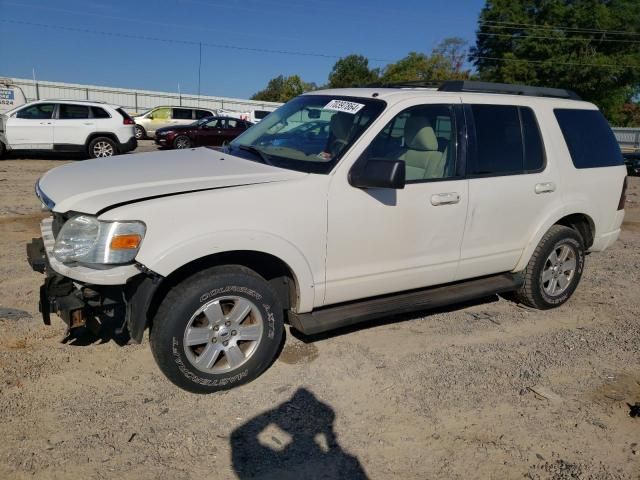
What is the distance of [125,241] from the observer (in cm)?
295

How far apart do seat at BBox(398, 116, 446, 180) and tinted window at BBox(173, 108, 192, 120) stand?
77.5 feet

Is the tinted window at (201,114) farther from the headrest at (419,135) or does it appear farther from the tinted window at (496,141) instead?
the headrest at (419,135)

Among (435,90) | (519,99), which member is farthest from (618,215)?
(435,90)

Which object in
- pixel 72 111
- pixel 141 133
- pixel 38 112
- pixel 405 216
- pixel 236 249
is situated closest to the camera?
pixel 236 249

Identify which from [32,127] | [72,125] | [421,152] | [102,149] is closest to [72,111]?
[72,125]

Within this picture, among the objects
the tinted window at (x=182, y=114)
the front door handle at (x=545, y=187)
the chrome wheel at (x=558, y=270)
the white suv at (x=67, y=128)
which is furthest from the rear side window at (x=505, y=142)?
the tinted window at (x=182, y=114)

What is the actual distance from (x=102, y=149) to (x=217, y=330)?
13.8 m

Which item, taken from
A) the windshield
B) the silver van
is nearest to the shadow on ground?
the windshield

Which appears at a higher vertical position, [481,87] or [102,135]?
[481,87]

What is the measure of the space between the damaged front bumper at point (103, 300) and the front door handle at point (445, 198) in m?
2.02

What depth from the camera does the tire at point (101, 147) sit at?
15312 millimetres

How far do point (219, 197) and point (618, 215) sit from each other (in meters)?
4.23

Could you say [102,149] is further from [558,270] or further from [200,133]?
[558,270]

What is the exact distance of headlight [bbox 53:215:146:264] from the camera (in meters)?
2.94
